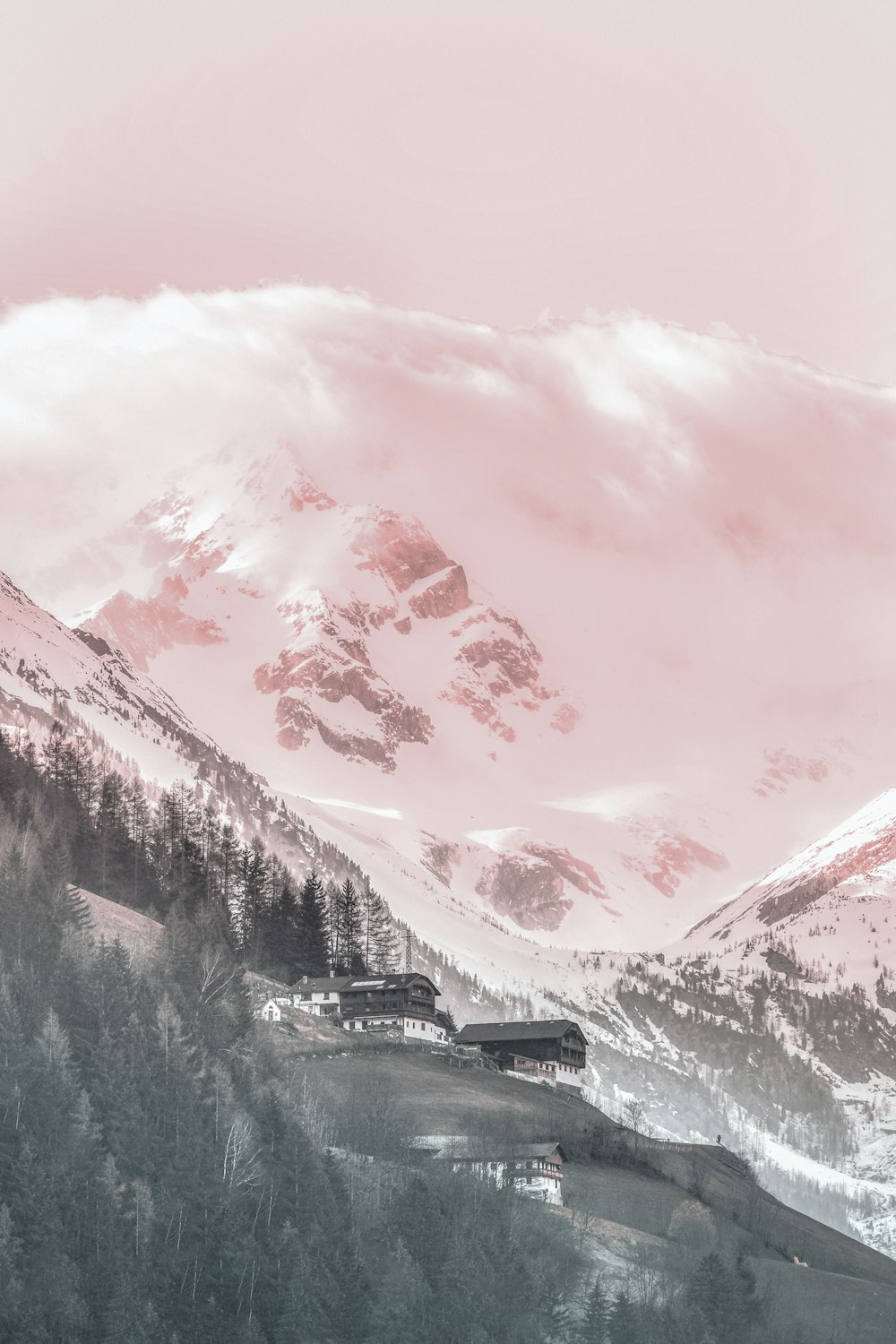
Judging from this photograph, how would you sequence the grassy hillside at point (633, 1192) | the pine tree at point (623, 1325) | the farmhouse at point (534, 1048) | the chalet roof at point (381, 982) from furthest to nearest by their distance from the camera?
the farmhouse at point (534, 1048), the chalet roof at point (381, 982), the grassy hillside at point (633, 1192), the pine tree at point (623, 1325)

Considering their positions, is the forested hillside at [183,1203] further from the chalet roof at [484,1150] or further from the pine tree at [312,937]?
the pine tree at [312,937]

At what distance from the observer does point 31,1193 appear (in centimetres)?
9519

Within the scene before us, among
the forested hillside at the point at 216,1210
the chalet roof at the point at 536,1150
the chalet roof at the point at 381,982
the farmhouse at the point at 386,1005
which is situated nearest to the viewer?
the forested hillside at the point at 216,1210

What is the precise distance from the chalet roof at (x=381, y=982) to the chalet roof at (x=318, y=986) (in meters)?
0.52

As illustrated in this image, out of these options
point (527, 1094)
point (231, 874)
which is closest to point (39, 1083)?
point (527, 1094)

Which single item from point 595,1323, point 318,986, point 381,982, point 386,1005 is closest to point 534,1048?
point 386,1005

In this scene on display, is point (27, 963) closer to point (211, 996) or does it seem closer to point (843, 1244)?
point (211, 996)

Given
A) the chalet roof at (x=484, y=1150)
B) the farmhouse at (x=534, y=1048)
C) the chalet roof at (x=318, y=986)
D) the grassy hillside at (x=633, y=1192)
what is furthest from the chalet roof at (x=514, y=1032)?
the chalet roof at (x=484, y=1150)

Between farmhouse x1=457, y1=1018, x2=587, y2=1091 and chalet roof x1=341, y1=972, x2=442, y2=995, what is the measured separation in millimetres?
9865

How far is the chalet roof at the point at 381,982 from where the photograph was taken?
171 meters

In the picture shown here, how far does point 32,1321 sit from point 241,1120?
2500 cm

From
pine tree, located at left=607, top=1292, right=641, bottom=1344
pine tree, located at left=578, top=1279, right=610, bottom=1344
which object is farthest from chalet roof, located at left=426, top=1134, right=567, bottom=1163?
pine tree, located at left=607, top=1292, right=641, bottom=1344

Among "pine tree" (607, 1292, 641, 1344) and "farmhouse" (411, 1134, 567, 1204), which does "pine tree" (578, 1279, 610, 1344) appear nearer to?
"pine tree" (607, 1292, 641, 1344)

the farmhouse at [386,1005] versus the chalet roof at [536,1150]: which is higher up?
the farmhouse at [386,1005]
